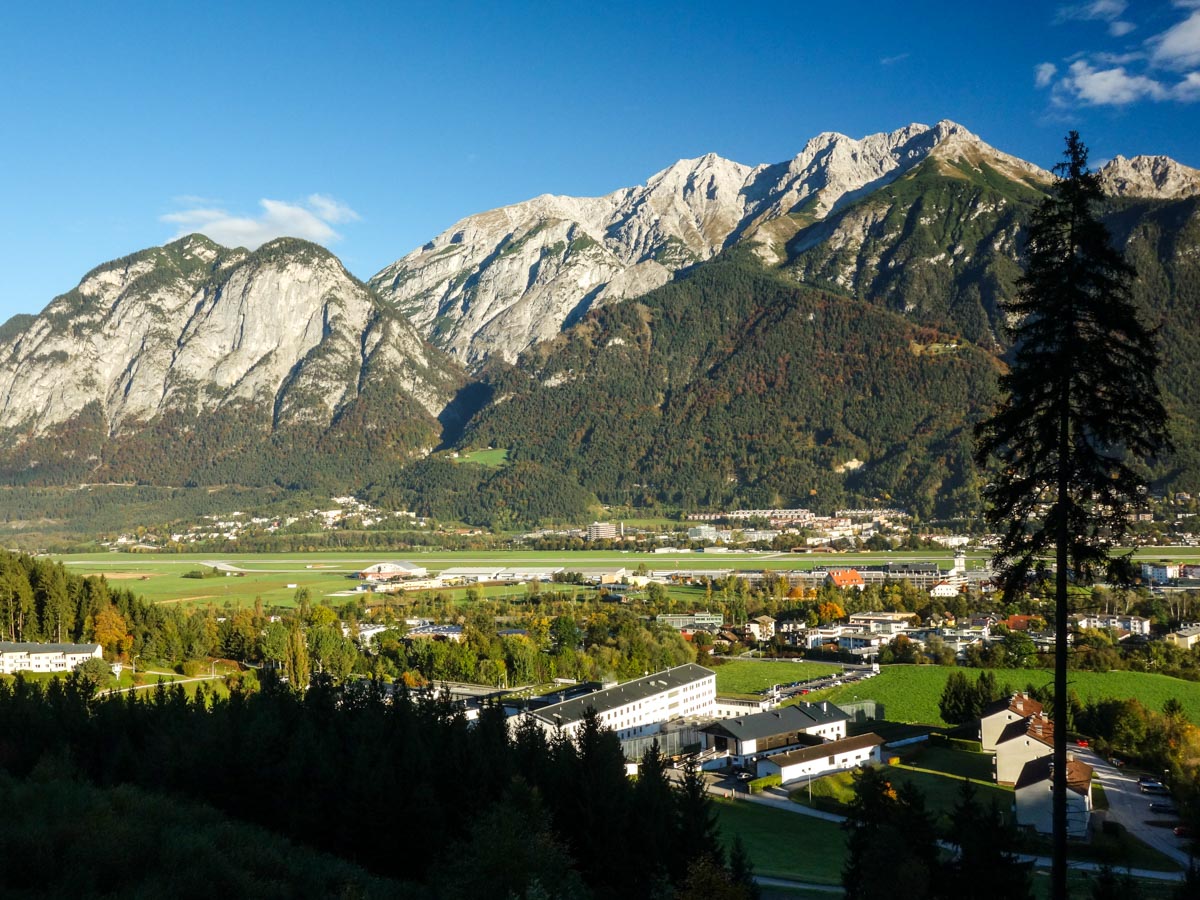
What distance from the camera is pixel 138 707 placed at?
30.2 metres

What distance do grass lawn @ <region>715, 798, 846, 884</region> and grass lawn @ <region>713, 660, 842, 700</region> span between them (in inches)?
782

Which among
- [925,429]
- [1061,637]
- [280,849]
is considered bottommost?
[280,849]

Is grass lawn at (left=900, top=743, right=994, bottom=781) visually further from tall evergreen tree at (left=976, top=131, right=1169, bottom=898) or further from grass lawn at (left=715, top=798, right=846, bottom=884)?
tall evergreen tree at (left=976, top=131, right=1169, bottom=898)

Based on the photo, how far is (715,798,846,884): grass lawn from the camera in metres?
26.4

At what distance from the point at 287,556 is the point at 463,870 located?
396ft

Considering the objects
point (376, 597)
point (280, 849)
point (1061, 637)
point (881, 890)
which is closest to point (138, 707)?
point (280, 849)

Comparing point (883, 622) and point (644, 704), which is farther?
point (883, 622)

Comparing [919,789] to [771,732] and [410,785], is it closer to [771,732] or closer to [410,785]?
[771,732]

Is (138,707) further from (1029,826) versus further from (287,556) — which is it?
(287,556)

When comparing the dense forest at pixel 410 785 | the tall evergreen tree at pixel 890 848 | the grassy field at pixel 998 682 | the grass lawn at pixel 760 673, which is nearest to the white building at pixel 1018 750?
the grassy field at pixel 998 682

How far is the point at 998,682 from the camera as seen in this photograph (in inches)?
2021

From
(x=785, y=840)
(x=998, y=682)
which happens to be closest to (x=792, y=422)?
(x=998, y=682)

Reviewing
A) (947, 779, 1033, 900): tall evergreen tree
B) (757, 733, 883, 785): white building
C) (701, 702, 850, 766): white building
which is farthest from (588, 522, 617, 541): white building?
(947, 779, 1033, 900): tall evergreen tree

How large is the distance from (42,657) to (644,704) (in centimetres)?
2943
